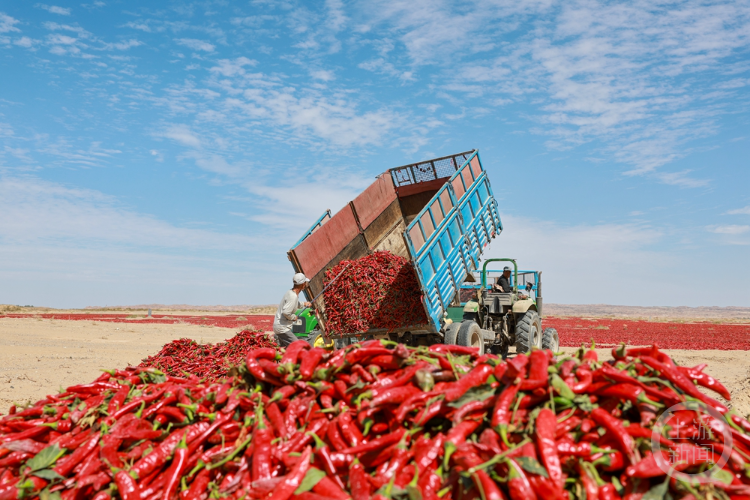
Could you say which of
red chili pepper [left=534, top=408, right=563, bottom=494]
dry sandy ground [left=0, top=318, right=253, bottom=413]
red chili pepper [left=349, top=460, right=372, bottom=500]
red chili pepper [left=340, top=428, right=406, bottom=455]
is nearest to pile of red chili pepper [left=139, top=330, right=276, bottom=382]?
dry sandy ground [left=0, top=318, right=253, bottom=413]

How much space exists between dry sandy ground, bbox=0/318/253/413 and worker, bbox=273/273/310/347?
3.01m

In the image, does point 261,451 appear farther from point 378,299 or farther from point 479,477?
point 378,299

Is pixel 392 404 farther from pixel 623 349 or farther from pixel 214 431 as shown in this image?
pixel 623 349

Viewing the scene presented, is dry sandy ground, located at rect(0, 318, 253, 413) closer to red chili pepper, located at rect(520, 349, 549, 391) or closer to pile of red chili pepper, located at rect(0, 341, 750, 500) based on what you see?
pile of red chili pepper, located at rect(0, 341, 750, 500)

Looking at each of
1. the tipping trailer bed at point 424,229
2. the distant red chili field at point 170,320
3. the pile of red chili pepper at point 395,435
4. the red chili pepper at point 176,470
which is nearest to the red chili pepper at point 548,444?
the pile of red chili pepper at point 395,435

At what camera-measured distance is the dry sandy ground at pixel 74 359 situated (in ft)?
31.1

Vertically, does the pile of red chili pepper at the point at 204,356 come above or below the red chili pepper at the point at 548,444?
below

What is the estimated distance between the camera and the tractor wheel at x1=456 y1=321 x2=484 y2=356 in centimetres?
891

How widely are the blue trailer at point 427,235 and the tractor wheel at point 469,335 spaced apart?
0.02 metres

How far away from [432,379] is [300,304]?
5.41 metres

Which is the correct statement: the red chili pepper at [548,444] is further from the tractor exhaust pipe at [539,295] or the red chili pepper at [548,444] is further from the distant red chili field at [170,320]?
the distant red chili field at [170,320]

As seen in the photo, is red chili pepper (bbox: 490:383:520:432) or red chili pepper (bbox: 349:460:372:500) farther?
red chili pepper (bbox: 490:383:520:432)

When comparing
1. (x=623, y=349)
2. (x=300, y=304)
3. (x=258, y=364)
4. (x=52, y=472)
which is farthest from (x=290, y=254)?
(x=623, y=349)

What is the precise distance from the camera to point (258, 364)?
4172mm
